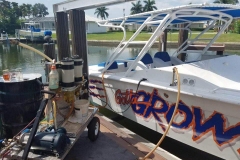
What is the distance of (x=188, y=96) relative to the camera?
10.3ft

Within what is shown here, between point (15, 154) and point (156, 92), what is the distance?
7.25 ft

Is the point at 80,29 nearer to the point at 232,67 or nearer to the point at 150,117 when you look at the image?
the point at 150,117

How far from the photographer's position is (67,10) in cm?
453

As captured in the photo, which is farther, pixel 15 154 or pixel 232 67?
pixel 232 67

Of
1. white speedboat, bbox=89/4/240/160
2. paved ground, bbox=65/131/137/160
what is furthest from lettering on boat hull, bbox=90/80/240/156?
paved ground, bbox=65/131/137/160

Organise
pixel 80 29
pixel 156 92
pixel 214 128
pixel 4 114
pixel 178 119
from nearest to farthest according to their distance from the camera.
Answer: pixel 4 114 < pixel 214 128 < pixel 178 119 < pixel 156 92 < pixel 80 29

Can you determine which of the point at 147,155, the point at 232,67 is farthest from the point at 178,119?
the point at 232,67

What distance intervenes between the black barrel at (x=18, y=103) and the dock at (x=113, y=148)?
0.77 m

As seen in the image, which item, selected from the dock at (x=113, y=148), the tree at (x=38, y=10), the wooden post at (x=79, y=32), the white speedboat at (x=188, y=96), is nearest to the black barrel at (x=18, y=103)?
the dock at (x=113, y=148)

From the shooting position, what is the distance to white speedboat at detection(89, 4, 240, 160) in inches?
113

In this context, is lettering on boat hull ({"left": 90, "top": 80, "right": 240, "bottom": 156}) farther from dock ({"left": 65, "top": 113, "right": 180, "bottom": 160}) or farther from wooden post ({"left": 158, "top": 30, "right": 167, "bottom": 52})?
wooden post ({"left": 158, "top": 30, "right": 167, "bottom": 52})

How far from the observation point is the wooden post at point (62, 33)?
5020 millimetres

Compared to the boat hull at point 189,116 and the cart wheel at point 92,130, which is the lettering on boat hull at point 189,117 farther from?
the cart wheel at point 92,130

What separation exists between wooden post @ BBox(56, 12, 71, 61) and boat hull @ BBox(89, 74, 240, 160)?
169 cm
